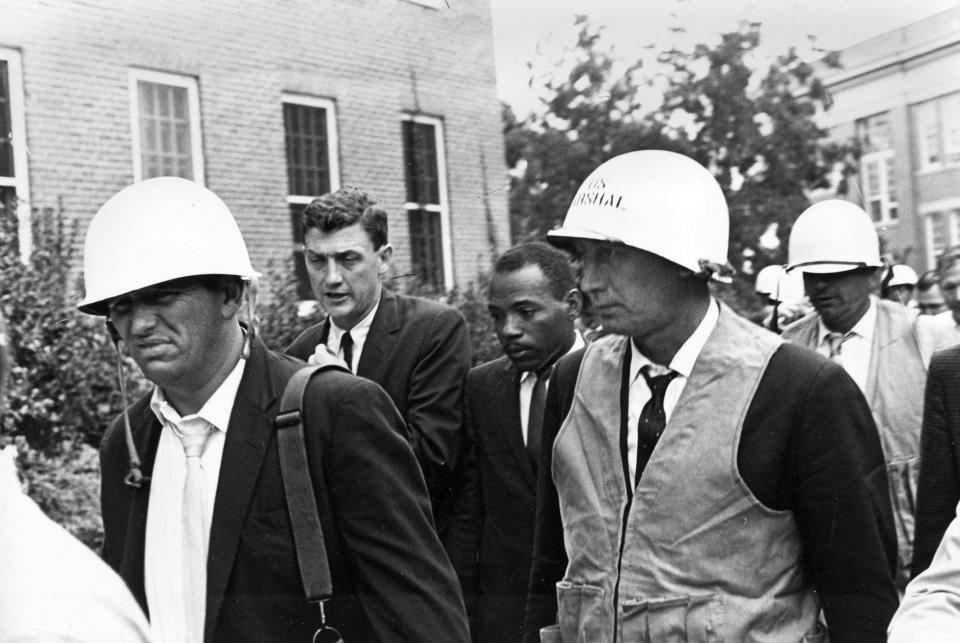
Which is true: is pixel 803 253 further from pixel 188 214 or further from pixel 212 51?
pixel 212 51

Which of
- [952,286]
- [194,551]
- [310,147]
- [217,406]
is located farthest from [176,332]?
[310,147]

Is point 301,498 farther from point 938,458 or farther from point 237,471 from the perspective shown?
point 938,458

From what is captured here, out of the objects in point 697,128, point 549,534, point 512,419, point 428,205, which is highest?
point 697,128

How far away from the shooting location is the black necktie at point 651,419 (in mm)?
3041

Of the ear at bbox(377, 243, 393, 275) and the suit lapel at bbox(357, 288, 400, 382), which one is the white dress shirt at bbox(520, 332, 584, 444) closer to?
the suit lapel at bbox(357, 288, 400, 382)

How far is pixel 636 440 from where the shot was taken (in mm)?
3078

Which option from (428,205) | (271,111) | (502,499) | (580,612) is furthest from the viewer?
(271,111)

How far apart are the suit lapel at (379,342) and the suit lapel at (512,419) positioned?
405mm

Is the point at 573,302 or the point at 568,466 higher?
the point at 573,302

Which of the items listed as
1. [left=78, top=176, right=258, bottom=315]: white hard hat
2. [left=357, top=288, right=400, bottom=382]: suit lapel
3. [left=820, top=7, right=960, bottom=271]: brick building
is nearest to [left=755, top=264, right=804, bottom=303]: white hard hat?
[left=820, top=7, right=960, bottom=271]: brick building

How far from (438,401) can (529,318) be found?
43cm

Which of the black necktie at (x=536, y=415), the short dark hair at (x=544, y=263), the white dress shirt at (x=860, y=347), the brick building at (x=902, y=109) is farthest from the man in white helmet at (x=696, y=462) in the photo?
the brick building at (x=902, y=109)

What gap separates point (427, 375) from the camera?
15.4 feet

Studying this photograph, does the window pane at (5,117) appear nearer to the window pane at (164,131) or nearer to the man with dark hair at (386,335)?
the window pane at (164,131)
